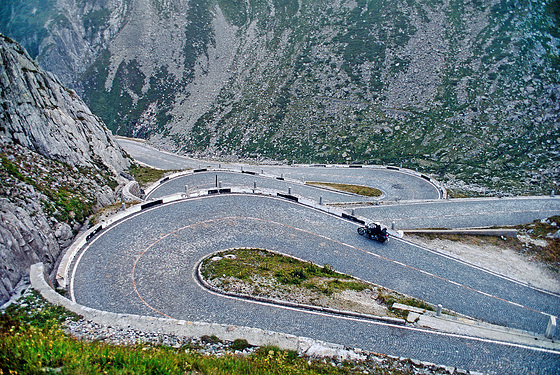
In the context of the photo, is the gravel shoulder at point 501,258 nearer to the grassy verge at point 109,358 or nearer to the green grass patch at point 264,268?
the green grass patch at point 264,268

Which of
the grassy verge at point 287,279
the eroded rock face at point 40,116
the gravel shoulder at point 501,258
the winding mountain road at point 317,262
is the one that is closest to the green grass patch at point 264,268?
the grassy verge at point 287,279

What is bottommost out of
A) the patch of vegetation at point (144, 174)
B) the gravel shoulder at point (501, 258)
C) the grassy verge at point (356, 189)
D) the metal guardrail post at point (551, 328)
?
the metal guardrail post at point (551, 328)

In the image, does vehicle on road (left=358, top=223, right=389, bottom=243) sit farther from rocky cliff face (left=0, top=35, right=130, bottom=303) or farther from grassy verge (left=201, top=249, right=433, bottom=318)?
rocky cliff face (left=0, top=35, right=130, bottom=303)

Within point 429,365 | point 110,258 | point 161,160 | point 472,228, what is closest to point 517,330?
point 429,365

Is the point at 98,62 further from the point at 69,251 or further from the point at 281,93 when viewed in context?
the point at 69,251

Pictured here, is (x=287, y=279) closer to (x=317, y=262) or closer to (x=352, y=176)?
(x=317, y=262)

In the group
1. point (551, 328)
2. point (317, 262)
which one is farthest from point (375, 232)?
point (551, 328)
